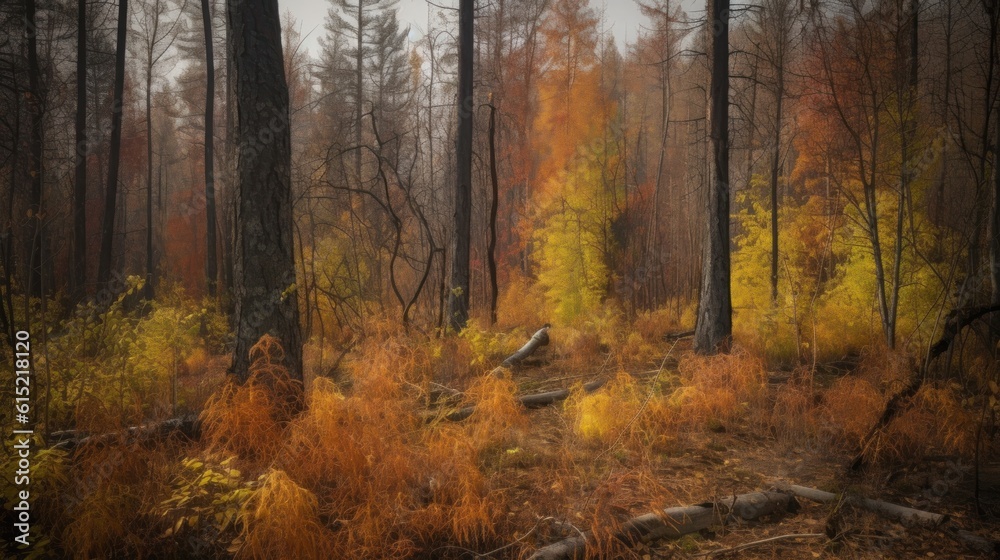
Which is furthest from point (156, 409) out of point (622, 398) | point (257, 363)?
point (622, 398)

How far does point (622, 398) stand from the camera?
18.5 ft

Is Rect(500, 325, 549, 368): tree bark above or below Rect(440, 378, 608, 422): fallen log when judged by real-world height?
above

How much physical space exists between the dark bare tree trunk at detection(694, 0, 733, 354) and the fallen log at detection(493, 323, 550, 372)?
2.94 meters

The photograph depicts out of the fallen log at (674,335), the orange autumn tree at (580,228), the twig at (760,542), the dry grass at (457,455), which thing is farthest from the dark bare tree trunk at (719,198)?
the orange autumn tree at (580,228)

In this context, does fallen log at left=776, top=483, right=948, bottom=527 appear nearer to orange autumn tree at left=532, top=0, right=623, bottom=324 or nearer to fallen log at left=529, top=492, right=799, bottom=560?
fallen log at left=529, top=492, right=799, bottom=560

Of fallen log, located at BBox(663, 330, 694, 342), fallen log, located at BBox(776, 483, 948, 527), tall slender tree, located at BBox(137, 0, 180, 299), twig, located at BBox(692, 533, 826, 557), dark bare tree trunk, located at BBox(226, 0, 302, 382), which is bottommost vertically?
twig, located at BBox(692, 533, 826, 557)

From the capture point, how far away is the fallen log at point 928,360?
3.91m

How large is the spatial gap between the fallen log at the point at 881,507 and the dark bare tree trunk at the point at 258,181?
468 centimetres

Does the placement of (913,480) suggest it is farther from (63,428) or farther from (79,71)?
(79,71)

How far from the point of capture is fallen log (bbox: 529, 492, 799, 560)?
313 cm

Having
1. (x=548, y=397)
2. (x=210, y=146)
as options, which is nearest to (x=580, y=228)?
(x=548, y=397)

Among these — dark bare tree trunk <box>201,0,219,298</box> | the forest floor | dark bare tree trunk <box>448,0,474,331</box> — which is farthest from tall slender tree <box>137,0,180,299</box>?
the forest floor

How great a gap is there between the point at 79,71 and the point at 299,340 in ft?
39.2

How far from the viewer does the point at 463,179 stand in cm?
991
